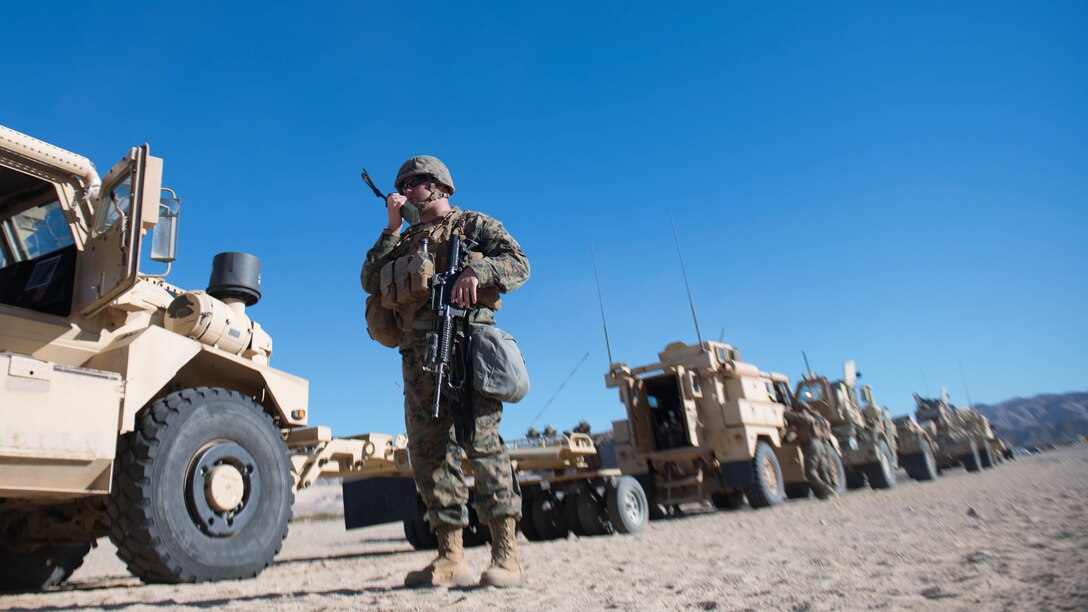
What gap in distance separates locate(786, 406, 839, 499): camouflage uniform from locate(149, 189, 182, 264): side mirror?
9.84 m

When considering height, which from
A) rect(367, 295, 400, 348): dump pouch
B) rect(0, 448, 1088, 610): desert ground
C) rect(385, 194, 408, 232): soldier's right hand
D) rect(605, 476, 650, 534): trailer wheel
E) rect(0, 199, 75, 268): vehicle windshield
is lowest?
rect(0, 448, 1088, 610): desert ground

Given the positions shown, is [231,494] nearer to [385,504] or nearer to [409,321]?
[409,321]

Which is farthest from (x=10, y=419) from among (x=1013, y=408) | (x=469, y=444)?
(x=1013, y=408)

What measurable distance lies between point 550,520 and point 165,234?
467 cm

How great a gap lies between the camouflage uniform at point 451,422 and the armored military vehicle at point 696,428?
637cm

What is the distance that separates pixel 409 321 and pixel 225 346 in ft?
5.81

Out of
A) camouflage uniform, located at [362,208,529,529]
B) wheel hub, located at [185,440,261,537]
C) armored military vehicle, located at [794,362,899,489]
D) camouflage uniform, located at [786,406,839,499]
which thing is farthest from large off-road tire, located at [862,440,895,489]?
wheel hub, located at [185,440,261,537]

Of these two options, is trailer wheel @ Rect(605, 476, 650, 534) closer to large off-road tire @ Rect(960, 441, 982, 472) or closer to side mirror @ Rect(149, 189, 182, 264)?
side mirror @ Rect(149, 189, 182, 264)

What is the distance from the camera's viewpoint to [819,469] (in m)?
10.9

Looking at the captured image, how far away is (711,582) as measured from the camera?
2709mm

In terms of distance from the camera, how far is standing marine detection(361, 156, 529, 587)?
304 cm

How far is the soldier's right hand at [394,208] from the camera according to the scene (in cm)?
344

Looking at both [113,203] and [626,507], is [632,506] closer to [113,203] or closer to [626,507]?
[626,507]

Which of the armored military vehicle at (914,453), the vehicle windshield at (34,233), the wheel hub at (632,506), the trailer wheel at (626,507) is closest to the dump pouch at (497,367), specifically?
the vehicle windshield at (34,233)
